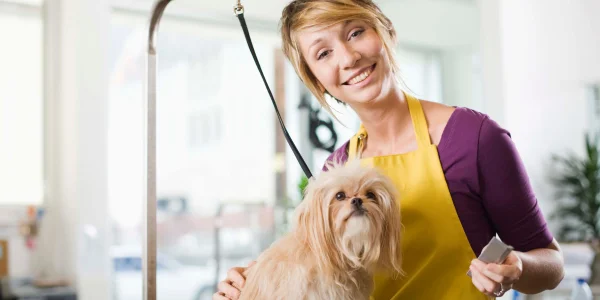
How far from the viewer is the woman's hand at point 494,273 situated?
1005mm

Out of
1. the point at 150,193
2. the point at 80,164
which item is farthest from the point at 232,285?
the point at 80,164

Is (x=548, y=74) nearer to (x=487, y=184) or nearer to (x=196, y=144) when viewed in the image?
(x=196, y=144)

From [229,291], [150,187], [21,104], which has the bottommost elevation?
[229,291]

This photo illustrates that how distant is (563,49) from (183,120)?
4.06m

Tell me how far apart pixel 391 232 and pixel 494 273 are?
28 cm

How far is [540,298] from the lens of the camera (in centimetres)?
357

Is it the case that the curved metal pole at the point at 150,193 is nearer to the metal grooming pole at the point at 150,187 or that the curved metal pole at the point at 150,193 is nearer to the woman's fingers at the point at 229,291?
the metal grooming pole at the point at 150,187

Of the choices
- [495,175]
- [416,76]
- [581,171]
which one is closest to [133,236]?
[416,76]

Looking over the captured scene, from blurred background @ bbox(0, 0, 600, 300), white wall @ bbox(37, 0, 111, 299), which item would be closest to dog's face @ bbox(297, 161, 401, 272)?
blurred background @ bbox(0, 0, 600, 300)

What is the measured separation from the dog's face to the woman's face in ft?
0.60

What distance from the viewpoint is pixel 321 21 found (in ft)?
4.44

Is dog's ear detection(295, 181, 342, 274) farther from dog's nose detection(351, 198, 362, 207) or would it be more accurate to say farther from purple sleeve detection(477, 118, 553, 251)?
purple sleeve detection(477, 118, 553, 251)

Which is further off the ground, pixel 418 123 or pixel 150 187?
pixel 418 123

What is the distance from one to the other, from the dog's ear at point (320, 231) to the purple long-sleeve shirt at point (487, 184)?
288 millimetres
